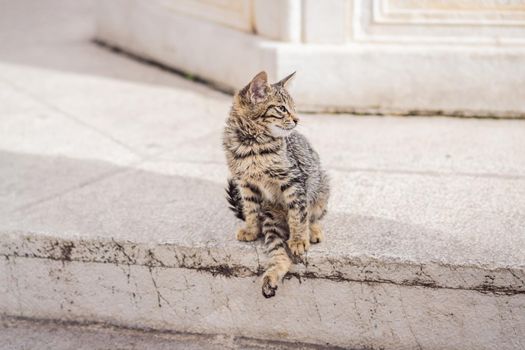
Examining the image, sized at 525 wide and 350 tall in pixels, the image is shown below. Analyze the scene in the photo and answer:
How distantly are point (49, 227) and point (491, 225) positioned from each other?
7.01 ft

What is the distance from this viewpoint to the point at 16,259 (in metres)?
3.34

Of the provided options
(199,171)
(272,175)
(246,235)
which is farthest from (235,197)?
(199,171)

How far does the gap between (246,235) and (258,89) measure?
26.8 inches

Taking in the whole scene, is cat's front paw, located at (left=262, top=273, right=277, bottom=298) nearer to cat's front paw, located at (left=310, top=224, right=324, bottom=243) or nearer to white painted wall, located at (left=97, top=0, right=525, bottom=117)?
cat's front paw, located at (left=310, top=224, right=324, bottom=243)

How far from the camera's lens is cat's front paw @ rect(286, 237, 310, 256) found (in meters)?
3.00

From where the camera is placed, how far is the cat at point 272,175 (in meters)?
2.96

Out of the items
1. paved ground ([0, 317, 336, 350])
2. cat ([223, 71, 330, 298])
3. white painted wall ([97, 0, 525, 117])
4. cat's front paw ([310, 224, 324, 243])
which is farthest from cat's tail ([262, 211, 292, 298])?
white painted wall ([97, 0, 525, 117])

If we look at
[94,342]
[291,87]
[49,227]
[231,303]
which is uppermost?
[291,87]

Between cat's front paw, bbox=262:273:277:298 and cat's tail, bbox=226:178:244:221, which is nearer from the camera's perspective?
cat's front paw, bbox=262:273:277:298

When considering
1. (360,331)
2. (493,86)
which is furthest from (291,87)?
(360,331)

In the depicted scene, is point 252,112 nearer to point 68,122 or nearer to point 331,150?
point 331,150

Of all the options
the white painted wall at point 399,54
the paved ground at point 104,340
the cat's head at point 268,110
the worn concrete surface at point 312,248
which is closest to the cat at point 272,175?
the cat's head at point 268,110

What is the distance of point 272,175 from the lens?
2979mm

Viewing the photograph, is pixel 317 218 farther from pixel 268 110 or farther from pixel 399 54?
pixel 399 54
